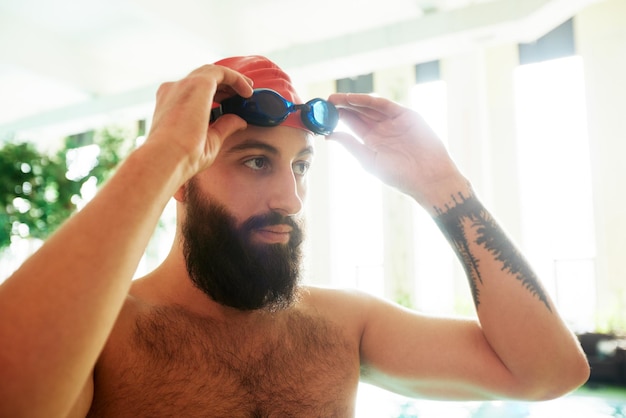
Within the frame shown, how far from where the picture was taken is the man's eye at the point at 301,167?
1.46m

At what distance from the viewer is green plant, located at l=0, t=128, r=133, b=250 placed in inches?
250

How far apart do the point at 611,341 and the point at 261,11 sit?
15.6ft

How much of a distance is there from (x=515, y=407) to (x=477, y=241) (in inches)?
135

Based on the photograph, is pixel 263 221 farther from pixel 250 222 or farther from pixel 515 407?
pixel 515 407

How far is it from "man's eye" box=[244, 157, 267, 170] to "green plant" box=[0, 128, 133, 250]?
578 centimetres

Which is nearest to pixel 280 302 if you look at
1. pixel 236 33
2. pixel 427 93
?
pixel 236 33

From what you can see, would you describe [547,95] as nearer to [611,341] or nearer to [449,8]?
[449,8]

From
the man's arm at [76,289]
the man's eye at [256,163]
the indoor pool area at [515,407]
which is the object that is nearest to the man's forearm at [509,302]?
the man's eye at [256,163]

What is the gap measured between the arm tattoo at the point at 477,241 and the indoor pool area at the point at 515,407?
262 centimetres

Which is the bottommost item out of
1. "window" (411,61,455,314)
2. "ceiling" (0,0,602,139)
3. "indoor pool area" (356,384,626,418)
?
"indoor pool area" (356,384,626,418)

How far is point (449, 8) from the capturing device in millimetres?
5660

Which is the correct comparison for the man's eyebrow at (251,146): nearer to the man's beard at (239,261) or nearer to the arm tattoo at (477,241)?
the man's beard at (239,261)

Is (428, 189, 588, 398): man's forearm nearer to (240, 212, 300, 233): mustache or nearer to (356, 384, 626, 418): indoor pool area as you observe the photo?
(240, 212, 300, 233): mustache

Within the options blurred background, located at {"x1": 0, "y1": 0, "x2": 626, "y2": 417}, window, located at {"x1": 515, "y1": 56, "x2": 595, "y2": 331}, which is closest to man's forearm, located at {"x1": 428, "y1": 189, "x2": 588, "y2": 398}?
blurred background, located at {"x1": 0, "y1": 0, "x2": 626, "y2": 417}
